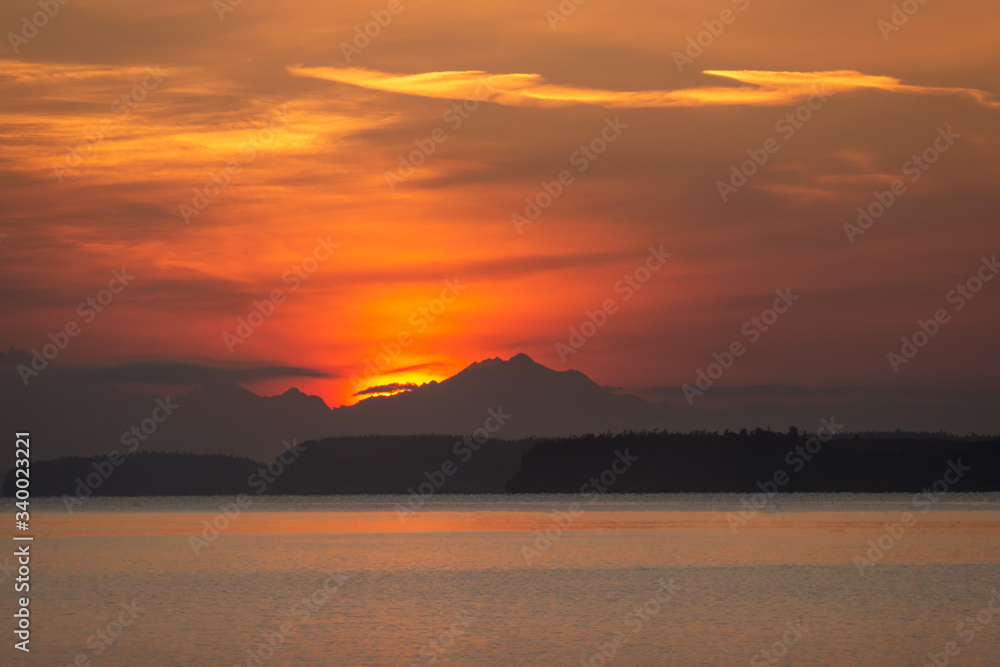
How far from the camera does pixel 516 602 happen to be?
4375 centimetres

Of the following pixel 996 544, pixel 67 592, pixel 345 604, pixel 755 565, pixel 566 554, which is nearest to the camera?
pixel 345 604

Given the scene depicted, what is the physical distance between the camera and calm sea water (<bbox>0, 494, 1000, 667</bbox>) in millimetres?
32156

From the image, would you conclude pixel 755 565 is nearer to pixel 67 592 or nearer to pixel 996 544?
pixel 996 544

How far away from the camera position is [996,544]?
249 feet

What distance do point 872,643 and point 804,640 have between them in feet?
6.23

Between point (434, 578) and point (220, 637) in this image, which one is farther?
point (434, 578)

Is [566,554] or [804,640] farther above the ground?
[804,640]

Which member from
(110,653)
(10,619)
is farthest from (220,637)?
(10,619)

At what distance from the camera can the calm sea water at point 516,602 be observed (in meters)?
32.2

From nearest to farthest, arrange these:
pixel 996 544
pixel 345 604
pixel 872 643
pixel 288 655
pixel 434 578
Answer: pixel 288 655
pixel 872 643
pixel 345 604
pixel 434 578
pixel 996 544

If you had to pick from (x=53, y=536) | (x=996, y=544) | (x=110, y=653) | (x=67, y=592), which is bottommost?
(x=53, y=536)

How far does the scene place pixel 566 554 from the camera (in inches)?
2721

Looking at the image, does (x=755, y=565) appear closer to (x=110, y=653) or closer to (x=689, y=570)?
(x=689, y=570)

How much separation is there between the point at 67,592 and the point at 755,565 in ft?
109
